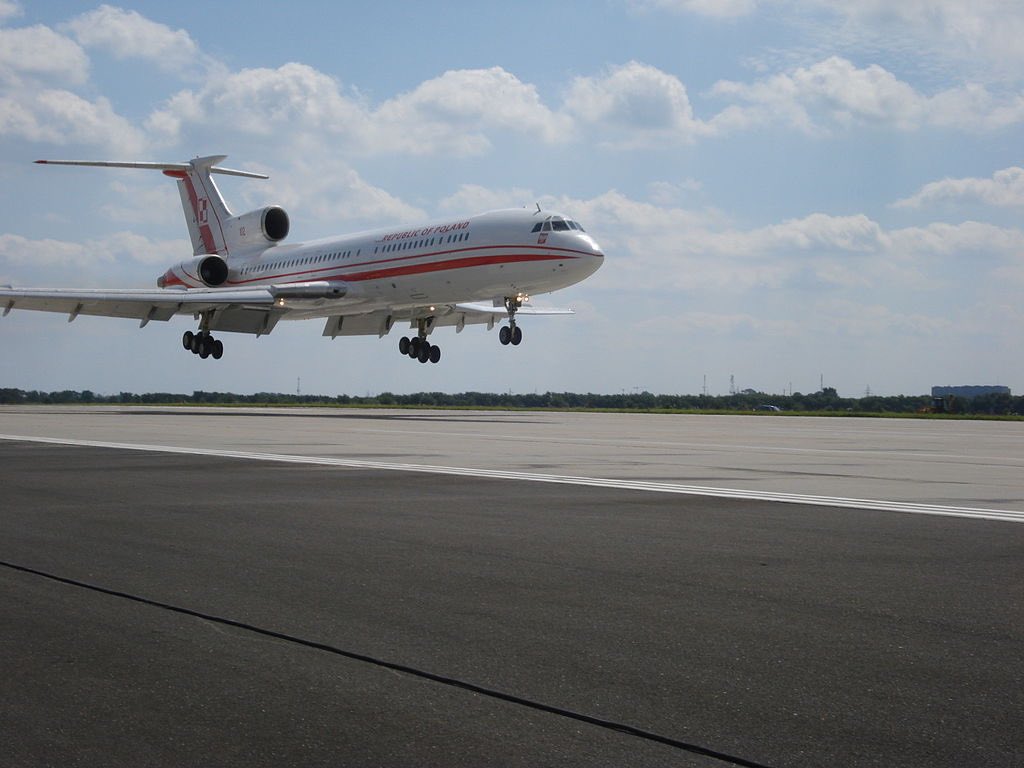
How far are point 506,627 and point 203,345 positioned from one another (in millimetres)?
48616

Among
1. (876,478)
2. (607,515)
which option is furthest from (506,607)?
(876,478)

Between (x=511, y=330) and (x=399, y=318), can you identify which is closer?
(x=511, y=330)

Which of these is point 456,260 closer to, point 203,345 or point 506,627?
point 203,345

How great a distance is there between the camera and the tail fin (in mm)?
63969

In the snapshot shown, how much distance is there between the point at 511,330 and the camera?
41.9m

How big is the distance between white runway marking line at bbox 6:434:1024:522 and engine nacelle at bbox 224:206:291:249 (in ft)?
124

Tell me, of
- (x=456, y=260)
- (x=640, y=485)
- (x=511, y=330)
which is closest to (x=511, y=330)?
(x=511, y=330)

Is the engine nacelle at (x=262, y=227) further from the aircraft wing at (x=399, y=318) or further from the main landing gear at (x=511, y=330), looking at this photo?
the main landing gear at (x=511, y=330)

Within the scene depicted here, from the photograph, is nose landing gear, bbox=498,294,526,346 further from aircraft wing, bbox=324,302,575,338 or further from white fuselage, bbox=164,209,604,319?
aircraft wing, bbox=324,302,575,338

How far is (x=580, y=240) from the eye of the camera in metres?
39.0

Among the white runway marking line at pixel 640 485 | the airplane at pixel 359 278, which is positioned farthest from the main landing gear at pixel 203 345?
the white runway marking line at pixel 640 485

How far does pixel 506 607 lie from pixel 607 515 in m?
4.44

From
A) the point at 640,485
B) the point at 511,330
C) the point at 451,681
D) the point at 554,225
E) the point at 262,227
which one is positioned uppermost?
the point at 262,227

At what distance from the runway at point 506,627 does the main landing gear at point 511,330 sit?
28453 mm
